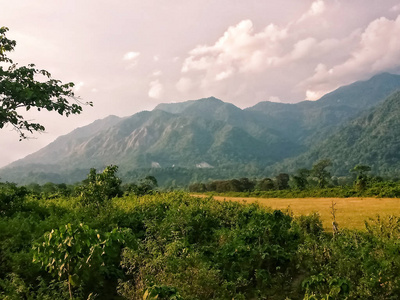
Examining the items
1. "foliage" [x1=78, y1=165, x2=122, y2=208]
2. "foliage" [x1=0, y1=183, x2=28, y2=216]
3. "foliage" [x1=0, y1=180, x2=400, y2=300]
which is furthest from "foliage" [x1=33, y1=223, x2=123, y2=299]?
"foliage" [x1=78, y1=165, x2=122, y2=208]

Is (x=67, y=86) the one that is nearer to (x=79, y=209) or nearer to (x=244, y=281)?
(x=79, y=209)

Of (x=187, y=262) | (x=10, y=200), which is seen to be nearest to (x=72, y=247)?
(x=187, y=262)

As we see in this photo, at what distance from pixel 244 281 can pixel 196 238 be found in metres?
3.71

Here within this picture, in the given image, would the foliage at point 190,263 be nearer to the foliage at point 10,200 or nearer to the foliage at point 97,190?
the foliage at point 97,190

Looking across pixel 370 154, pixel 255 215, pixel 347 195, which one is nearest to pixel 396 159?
pixel 370 154

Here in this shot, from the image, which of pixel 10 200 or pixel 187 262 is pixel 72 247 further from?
pixel 10 200

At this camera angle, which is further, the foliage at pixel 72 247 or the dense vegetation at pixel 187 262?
the dense vegetation at pixel 187 262

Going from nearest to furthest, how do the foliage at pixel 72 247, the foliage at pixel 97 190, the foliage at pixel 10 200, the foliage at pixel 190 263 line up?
the foliage at pixel 72 247, the foliage at pixel 190 263, the foliage at pixel 10 200, the foliage at pixel 97 190

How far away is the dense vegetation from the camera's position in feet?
15.5

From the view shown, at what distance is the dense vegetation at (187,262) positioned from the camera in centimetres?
A: 473

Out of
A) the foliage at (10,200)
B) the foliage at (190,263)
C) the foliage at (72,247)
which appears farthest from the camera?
the foliage at (10,200)

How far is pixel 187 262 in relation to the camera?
666 cm

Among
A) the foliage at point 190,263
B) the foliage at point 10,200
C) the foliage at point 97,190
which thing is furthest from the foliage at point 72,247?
the foliage at point 97,190

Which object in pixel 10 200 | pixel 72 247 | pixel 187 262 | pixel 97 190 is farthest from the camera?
pixel 97 190
